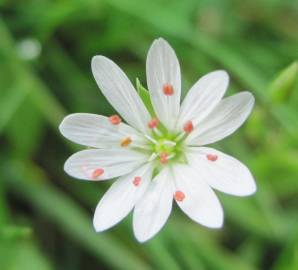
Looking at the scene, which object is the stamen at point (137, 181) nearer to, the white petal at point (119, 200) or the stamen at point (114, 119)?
the white petal at point (119, 200)

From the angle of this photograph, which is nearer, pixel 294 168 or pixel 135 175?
pixel 135 175

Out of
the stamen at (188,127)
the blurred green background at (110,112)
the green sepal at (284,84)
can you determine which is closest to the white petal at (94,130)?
the stamen at (188,127)

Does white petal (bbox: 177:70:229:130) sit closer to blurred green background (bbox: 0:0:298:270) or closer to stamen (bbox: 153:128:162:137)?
stamen (bbox: 153:128:162:137)

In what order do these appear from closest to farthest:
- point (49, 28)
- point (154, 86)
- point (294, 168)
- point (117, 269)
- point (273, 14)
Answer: point (154, 86), point (294, 168), point (117, 269), point (49, 28), point (273, 14)

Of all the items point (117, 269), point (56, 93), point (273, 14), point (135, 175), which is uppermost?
point (273, 14)

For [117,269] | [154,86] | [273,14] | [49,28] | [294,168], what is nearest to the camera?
[154,86]

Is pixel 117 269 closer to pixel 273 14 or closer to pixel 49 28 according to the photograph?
pixel 49 28

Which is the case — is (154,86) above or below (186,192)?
above

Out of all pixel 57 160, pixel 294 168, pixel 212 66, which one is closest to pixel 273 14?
pixel 212 66

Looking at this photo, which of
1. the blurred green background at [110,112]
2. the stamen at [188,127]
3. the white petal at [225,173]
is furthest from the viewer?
the blurred green background at [110,112]
